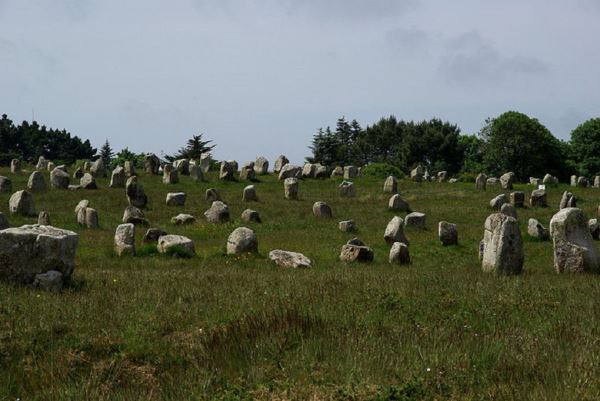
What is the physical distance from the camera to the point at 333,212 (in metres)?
37.6

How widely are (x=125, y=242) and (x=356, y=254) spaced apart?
710cm

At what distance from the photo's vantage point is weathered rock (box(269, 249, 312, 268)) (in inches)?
798

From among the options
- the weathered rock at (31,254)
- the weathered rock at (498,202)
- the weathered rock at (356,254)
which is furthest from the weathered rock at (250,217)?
the weathered rock at (31,254)

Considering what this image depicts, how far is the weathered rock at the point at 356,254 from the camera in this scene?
871 inches

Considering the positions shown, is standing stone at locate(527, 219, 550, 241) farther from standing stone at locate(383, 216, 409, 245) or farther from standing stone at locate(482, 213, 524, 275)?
standing stone at locate(482, 213, 524, 275)

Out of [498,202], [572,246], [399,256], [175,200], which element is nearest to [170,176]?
[175,200]

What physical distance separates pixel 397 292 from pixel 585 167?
8763 cm

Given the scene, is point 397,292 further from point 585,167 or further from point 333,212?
point 585,167

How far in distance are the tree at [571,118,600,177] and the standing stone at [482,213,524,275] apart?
257 feet

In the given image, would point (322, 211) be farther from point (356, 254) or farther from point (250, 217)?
point (356, 254)

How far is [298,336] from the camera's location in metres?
Result: 9.34

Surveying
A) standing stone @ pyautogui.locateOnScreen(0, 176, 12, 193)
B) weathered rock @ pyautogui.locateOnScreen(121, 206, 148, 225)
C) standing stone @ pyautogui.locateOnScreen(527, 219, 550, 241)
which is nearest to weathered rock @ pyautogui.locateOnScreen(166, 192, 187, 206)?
weathered rock @ pyautogui.locateOnScreen(121, 206, 148, 225)

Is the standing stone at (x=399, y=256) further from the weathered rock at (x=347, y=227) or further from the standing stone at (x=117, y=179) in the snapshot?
the standing stone at (x=117, y=179)

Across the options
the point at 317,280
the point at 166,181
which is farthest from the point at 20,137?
the point at 317,280
